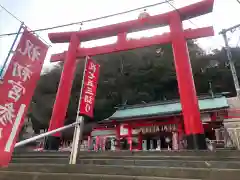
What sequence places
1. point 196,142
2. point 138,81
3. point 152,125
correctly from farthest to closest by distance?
point 138,81 → point 152,125 → point 196,142

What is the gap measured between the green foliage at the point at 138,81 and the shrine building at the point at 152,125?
8.22 m

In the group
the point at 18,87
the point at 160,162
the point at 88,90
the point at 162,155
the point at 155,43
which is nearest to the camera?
the point at 18,87

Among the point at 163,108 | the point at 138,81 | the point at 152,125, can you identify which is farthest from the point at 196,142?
the point at 138,81

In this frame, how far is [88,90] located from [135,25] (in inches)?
165

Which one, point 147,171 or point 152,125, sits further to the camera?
point 152,125

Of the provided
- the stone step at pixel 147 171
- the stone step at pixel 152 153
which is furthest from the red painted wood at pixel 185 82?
the stone step at pixel 147 171

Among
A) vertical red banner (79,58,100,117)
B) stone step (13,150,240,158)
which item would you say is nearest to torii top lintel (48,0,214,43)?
vertical red banner (79,58,100,117)

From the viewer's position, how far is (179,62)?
7551mm

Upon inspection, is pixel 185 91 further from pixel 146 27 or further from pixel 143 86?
pixel 143 86

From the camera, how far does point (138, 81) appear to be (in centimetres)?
2673

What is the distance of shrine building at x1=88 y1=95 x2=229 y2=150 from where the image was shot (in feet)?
42.2

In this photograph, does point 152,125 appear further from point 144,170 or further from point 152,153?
point 144,170

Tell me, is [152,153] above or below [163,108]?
below

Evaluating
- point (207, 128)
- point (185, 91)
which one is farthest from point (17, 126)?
point (207, 128)
